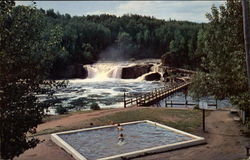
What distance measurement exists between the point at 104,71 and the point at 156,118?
51482mm

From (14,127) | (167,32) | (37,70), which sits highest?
(167,32)

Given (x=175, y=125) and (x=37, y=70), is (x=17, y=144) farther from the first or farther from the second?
(x=175, y=125)

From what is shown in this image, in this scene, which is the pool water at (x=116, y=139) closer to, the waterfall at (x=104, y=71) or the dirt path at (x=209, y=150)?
the dirt path at (x=209, y=150)

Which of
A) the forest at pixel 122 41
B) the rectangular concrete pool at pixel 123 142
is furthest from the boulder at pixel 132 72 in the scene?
the rectangular concrete pool at pixel 123 142

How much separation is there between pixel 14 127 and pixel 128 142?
11.3 meters

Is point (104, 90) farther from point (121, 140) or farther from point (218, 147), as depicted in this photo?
point (218, 147)

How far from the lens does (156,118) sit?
2769 cm

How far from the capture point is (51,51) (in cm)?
1090

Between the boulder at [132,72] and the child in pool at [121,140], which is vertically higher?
the boulder at [132,72]

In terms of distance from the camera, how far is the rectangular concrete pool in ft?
59.6

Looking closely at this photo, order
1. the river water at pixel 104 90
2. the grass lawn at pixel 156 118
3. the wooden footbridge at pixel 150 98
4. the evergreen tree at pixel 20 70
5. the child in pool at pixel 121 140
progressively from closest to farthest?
the evergreen tree at pixel 20 70
the child in pool at pixel 121 140
the grass lawn at pixel 156 118
the wooden footbridge at pixel 150 98
the river water at pixel 104 90

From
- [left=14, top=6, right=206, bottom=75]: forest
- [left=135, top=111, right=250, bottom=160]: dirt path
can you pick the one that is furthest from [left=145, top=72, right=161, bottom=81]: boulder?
[left=135, top=111, right=250, bottom=160]: dirt path

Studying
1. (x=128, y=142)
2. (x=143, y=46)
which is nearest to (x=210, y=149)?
(x=128, y=142)

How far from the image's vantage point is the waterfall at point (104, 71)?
75.5 m
